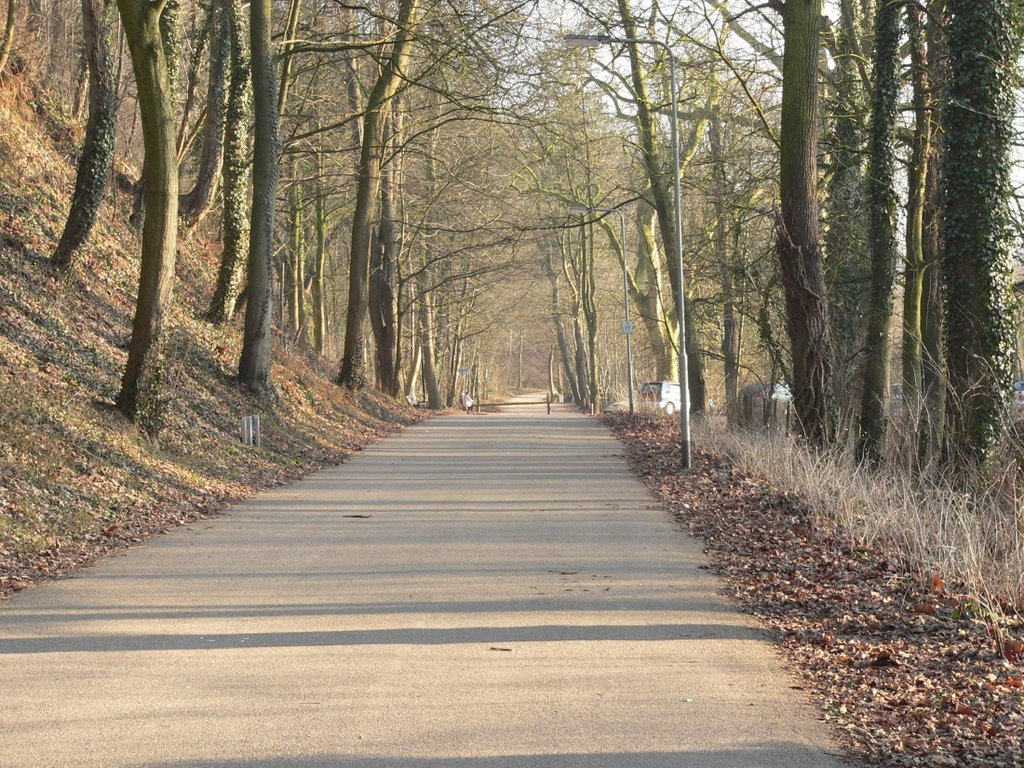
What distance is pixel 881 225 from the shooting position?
68.0 ft

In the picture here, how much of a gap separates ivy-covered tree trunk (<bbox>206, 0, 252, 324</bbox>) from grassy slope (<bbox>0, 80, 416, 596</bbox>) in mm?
759

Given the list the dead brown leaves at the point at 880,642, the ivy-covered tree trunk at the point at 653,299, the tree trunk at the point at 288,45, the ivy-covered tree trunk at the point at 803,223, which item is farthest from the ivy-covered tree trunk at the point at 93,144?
the ivy-covered tree trunk at the point at 653,299

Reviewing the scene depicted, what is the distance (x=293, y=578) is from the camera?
9.85m

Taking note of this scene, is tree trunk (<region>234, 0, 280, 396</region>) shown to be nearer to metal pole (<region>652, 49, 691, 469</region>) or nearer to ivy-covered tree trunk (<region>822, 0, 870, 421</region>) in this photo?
metal pole (<region>652, 49, 691, 469</region>)

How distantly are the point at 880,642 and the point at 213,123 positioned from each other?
850 inches

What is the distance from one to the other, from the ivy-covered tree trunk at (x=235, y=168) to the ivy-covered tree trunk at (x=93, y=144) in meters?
4.70

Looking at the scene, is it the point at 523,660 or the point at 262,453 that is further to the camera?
the point at 262,453

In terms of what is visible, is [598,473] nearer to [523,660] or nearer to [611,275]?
[523,660]

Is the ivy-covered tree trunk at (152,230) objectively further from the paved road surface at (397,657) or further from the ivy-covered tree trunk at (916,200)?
the ivy-covered tree trunk at (916,200)

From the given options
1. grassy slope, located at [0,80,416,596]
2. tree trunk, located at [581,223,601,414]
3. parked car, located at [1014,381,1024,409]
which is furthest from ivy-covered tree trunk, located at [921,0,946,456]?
tree trunk, located at [581,223,601,414]

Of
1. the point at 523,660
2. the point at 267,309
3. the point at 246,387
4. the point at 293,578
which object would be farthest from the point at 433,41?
the point at 523,660

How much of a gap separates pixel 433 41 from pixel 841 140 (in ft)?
26.8

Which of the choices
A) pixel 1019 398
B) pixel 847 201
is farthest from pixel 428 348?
pixel 1019 398

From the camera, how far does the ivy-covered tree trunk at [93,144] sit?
1861 cm
